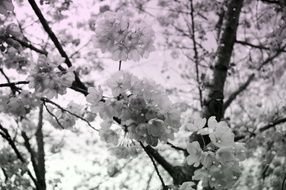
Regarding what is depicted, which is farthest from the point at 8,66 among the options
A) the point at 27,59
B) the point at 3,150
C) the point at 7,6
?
the point at 7,6

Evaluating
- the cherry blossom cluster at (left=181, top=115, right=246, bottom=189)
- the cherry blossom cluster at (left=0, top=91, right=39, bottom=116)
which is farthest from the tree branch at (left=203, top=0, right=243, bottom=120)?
the cherry blossom cluster at (left=181, top=115, right=246, bottom=189)

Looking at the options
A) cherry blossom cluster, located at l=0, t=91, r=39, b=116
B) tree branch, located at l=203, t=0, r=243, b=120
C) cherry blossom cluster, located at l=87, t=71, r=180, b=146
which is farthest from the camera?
tree branch, located at l=203, t=0, r=243, b=120

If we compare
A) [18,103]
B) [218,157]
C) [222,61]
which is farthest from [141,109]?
[222,61]

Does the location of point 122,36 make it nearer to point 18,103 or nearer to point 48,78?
point 48,78

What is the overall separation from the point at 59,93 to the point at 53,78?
0.11 meters

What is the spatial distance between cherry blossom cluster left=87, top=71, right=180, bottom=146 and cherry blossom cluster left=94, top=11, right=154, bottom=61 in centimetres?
27

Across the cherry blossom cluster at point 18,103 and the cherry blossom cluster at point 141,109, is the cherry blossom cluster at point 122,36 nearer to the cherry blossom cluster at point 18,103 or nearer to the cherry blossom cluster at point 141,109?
the cherry blossom cluster at point 141,109

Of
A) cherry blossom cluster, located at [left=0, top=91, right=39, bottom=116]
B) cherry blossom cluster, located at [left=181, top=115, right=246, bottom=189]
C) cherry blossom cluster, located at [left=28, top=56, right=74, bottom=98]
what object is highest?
cherry blossom cluster, located at [left=0, top=91, right=39, bottom=116]

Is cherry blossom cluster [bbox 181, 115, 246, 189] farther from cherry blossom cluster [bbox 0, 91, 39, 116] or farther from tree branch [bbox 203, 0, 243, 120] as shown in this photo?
tree branch [bbox 203, 0, 243, 120]

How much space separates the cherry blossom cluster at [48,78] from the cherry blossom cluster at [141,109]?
1.37 ft

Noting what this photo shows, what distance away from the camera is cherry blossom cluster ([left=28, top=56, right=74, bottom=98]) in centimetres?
205

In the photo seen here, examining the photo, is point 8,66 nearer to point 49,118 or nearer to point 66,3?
point 66,3

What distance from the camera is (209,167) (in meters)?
1.77

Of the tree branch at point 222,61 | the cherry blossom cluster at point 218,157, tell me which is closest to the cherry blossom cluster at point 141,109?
the cherry blossom cluster at point 218,157
